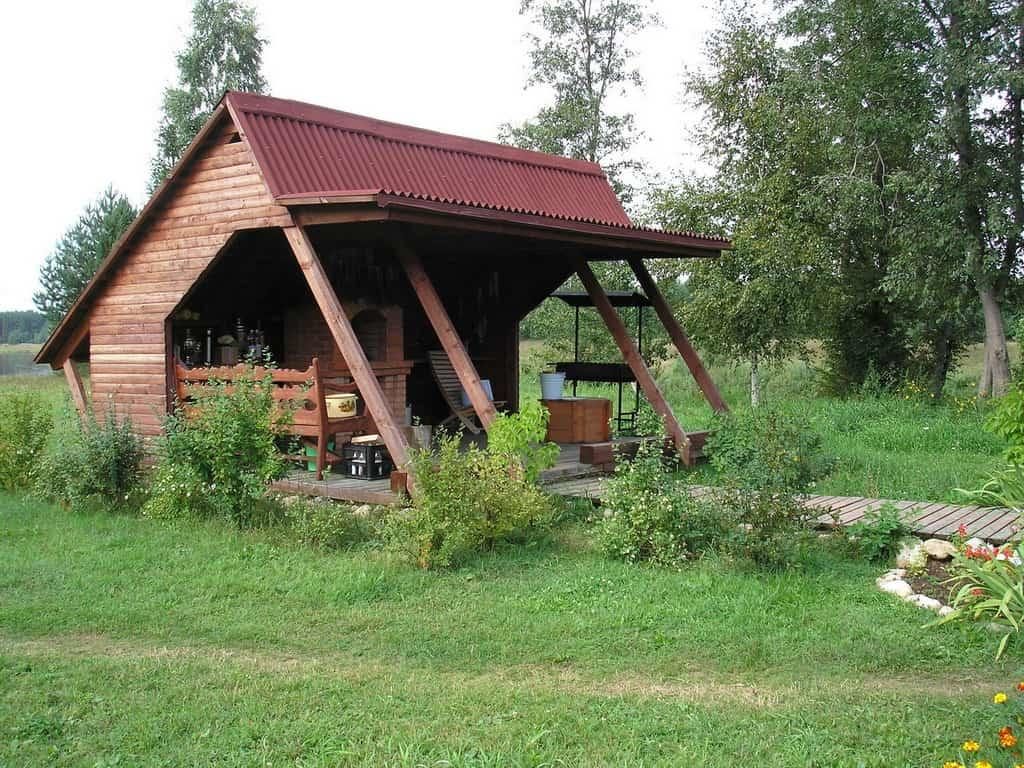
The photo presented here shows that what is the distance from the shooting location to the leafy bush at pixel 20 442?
37.0ft

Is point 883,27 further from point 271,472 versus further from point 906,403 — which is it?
point 271,472

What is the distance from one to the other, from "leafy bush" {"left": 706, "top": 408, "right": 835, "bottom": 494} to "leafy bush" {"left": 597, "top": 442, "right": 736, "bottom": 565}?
0.35m

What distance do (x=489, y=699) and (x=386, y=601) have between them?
187 cm

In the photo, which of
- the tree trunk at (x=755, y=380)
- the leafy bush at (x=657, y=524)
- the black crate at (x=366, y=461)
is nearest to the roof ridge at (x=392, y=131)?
the black crate at (x=366, y=461)

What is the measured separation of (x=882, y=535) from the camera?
277 inches

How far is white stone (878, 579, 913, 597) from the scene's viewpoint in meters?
6.22

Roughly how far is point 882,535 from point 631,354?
4.03 meters

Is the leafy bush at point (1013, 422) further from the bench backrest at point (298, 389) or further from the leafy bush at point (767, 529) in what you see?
the bench backrest at point (298, 389)

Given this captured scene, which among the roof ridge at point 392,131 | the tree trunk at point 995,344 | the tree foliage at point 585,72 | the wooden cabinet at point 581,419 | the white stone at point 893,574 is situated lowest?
the white stone at point 893,574

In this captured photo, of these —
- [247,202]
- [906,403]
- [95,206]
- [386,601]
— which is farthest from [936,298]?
[95,206]

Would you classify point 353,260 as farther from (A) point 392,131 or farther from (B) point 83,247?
(B) point 83,247

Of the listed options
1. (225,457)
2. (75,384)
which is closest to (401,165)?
(225,457)

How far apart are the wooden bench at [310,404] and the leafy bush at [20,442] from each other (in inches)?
107

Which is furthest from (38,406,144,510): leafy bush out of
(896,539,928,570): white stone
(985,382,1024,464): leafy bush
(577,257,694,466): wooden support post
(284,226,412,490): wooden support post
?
(985,382,1024,464): leafy bush
